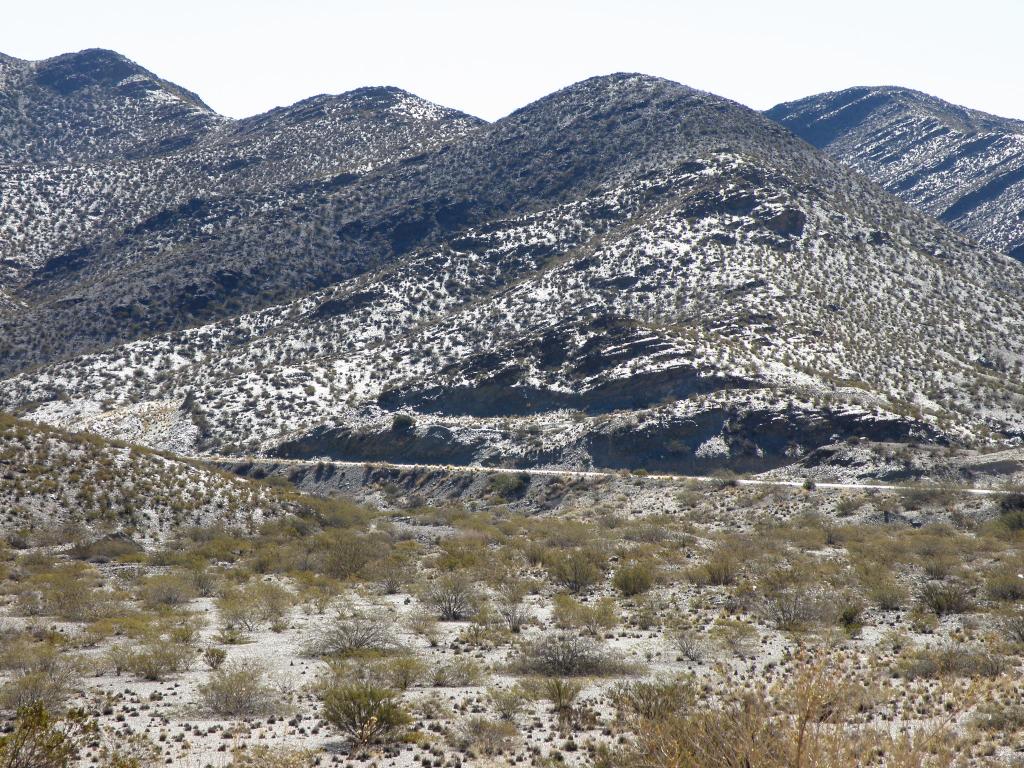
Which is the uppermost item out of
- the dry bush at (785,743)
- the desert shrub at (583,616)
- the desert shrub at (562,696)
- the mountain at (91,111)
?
the mountain at (91,111)

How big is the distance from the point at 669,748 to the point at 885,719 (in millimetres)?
6371

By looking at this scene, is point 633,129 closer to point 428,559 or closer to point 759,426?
point 759,426

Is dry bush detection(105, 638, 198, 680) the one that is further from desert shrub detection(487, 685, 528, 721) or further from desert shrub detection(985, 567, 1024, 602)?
desert shrub detection(985, 567, 1024, 602)

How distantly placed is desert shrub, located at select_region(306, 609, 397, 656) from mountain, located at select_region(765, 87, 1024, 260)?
116 metres

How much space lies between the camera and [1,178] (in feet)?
360

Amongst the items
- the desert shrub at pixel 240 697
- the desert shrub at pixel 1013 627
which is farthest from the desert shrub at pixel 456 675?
the desert shrub at pixel 1013 627

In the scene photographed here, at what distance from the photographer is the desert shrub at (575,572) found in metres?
27.0

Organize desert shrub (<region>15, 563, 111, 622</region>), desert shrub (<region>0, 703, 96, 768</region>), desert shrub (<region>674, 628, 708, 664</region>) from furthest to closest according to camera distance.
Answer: desert shrub (<region>15, 563, 111, 622</region>) < desert shrub (<region>674, 628, 708, 664</region>) < desert shrub (<region>0, 703, 96, 768</region>)

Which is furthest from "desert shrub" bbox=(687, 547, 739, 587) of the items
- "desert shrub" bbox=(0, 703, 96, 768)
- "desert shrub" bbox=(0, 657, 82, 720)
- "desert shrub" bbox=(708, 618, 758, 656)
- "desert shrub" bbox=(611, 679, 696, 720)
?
"desert shrub" bbox=(0, 703, 96, 768)

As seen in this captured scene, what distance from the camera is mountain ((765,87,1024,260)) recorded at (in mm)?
126500

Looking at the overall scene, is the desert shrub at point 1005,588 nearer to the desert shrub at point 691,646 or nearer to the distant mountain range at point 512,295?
the desert shrub at point 691,646

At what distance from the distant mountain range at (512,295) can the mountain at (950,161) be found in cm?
649

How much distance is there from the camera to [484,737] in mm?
13258

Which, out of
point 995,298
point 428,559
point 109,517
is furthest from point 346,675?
point 995,298
